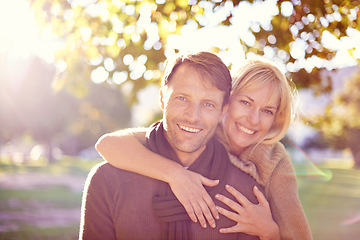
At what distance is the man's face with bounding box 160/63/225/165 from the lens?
349cm

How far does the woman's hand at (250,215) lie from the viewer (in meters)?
3.57

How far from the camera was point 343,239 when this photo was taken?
40.6ft

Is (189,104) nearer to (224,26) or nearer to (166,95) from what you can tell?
(166,95)

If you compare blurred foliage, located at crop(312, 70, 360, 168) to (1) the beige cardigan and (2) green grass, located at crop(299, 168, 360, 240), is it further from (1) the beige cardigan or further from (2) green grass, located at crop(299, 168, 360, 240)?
(1) the beige cardigan

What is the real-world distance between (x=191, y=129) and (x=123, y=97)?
45974 millimetres

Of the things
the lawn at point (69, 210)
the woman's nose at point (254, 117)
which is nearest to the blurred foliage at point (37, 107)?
the lawn at point (69, 210)

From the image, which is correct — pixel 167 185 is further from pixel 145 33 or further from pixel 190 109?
pixel 145 33

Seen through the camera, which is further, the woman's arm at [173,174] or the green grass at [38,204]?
the green grass at [38,204]

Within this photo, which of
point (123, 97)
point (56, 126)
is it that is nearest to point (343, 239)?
point (56, 126)

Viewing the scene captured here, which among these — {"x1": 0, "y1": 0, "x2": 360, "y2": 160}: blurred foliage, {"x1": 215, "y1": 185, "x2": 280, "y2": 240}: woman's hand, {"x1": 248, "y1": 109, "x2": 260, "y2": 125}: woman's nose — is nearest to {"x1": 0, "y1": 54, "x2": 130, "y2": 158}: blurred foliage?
{"x1": 0, "y1": 0, "x2": 360, "y2": 160}: blurred foliage

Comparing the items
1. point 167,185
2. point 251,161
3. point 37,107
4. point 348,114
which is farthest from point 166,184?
point 37,107

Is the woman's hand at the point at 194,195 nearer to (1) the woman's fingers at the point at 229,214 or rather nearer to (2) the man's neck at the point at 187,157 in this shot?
(1) the woman's fingers at the point at 229,214

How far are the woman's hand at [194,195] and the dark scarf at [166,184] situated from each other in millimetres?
62

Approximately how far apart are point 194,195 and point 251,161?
81 centimetres
